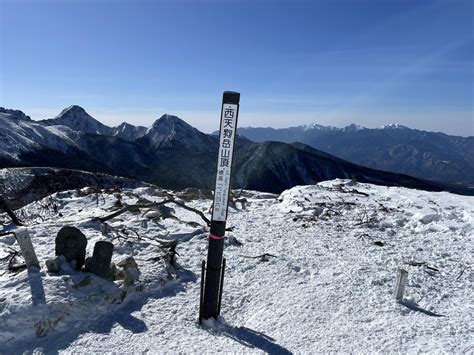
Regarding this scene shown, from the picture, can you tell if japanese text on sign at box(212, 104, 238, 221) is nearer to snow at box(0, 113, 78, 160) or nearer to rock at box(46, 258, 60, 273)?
rock at box(46, 258, 60, 273)

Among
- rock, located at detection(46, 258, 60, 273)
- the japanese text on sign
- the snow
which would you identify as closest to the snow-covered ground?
rock, located at detection(46, 258, 60, 273)

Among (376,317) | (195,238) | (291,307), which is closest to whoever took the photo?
(376,317)

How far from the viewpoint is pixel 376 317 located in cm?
827

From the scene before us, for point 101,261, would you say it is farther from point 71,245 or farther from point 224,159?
point 224,159

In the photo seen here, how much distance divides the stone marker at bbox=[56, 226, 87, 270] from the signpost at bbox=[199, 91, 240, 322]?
3.60 m

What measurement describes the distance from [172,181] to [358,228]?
5705 inches

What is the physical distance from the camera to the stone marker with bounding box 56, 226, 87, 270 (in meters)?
9.20

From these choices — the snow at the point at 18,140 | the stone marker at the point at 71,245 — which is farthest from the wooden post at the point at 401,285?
the snow at the point at 18,140

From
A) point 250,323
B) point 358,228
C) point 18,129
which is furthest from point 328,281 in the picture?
point 18,129

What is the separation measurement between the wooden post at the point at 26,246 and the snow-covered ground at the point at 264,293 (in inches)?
16.2

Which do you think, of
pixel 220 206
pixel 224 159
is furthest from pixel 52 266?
pixel 224 159

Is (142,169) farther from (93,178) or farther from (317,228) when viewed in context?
(317,228)

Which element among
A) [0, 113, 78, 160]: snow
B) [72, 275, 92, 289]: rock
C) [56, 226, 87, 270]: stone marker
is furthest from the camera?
[0, 113, 78, 160]: snow

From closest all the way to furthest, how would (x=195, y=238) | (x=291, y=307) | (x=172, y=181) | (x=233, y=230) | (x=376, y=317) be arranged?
(x=376, y=317), (x=291, y=307), (x=195, y=238), (x=233, y=230), (x=172, y=181)
